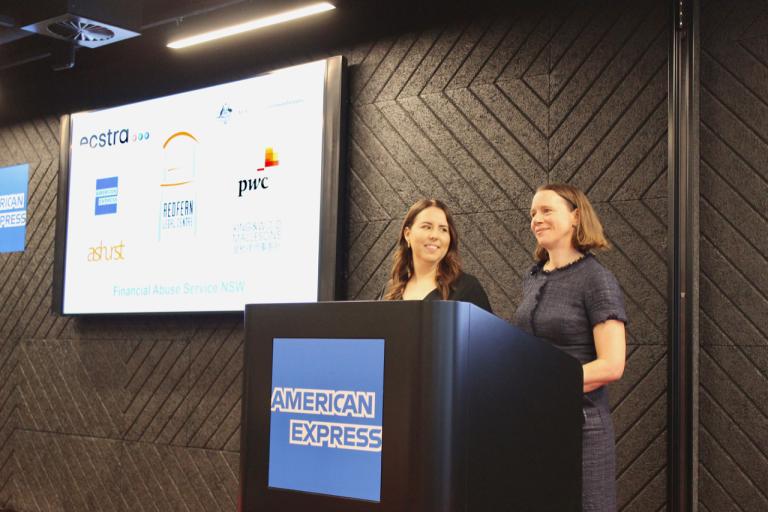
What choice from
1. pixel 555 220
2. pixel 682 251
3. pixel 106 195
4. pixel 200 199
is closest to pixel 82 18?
pixel 200 199

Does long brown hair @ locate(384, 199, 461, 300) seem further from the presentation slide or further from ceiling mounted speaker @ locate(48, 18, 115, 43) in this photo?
ceiling mounted speaker @ locate(48, 18, 115, 43)

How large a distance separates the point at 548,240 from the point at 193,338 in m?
2.60

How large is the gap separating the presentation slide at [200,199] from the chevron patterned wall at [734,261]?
5.41 ft

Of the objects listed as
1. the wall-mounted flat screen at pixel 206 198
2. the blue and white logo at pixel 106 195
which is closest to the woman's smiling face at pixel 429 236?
the wall-mounted flat screen at pixel 206 198

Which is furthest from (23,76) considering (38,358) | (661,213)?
(661,213)

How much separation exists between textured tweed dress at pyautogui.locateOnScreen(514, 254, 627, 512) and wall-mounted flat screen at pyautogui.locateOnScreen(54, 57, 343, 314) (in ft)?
5.85

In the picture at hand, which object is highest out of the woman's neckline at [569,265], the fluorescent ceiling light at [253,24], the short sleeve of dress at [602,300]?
the fluorescent ceiling light at [253,24]

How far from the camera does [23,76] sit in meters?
5.21

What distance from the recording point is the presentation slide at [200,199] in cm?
389

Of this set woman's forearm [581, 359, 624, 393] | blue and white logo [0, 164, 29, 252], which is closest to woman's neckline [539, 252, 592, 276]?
woman's forearm [581, 359, 624, 393]

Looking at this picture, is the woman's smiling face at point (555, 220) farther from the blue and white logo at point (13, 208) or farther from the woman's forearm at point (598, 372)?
the blue and white logo at point (13, 208)

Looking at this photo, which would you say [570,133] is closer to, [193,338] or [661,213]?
[661,213]

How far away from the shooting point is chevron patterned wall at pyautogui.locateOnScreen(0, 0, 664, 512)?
10.1 ft

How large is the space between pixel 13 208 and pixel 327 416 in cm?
451
